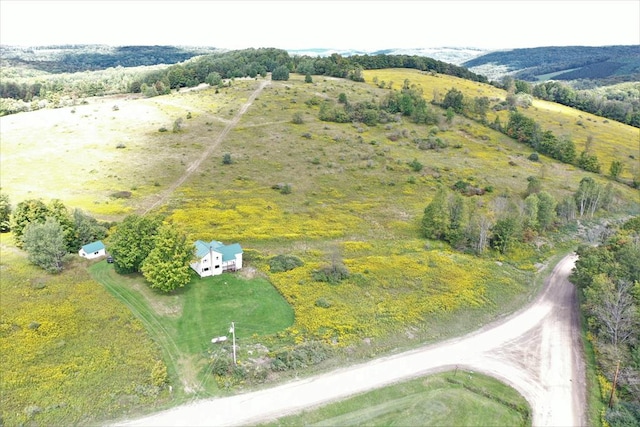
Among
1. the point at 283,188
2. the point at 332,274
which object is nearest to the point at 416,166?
the point at 283,188

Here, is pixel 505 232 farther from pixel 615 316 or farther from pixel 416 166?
pixel 416 166

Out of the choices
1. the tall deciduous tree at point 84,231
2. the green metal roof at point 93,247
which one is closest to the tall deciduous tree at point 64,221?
the tall deciduous tree at point 84,231

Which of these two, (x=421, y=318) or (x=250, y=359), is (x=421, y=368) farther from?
(x=250, y=359)

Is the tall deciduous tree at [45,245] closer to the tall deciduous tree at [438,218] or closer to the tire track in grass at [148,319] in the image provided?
the tire track in grass at [148,319]

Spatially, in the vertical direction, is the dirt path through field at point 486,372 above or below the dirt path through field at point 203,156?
below

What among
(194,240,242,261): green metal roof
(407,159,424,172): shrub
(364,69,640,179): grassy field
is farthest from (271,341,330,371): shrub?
(364,69,640,179): grassy field

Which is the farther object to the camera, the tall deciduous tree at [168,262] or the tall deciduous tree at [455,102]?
the tall deciduous tree at [455,102]
